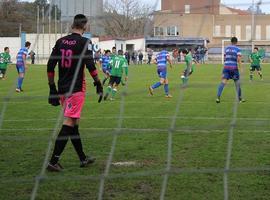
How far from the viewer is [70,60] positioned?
6371 millimetres

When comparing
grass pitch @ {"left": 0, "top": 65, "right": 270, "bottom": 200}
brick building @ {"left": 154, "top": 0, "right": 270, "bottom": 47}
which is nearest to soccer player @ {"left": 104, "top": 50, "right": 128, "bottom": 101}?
grass pitch @ {"left": 0, "top": 65, "right": 270, "bottom": 200}

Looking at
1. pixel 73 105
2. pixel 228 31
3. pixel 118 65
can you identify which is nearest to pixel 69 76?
pixel 73 105

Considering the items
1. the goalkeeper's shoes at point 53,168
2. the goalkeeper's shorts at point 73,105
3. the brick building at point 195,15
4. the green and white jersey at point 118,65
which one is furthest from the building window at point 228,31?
the green and white jersey at point 118,65

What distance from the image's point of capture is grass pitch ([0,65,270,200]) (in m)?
5.54

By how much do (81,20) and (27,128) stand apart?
191 inches

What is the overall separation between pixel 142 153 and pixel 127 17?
7.79 feet

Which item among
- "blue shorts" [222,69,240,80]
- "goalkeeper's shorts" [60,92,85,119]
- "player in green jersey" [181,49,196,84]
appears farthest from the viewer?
"blue shorts" [222,69,240,80]

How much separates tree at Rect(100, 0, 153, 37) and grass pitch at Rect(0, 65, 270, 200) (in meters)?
0.69

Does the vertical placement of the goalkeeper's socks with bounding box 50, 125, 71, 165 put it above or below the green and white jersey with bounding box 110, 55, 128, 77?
below

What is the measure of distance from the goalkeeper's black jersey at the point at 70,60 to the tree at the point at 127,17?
51 centimetres

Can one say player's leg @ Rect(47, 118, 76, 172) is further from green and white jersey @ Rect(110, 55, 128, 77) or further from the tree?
green and white jersey @ Rect(110, 55, 128, 77)

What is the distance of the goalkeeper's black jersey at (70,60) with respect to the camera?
6.29 meters

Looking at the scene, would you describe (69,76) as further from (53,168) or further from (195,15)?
(195,15)

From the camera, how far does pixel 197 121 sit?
11094mm
